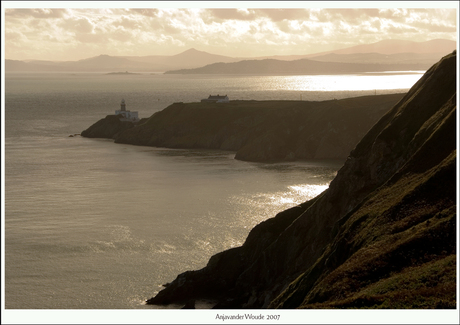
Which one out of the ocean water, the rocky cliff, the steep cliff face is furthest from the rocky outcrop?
the steep cliff face

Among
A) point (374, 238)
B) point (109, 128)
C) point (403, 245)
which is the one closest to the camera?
point (403, 245)

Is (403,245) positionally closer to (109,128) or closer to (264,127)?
(264,127)

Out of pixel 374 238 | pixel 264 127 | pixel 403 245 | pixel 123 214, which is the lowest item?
pixel 123 214

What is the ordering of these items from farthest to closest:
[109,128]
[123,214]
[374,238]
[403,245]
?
[109,128] < [123,214] < [374,238] < [403,245]

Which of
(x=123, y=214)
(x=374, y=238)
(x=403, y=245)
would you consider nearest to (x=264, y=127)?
(x=123, y=214)

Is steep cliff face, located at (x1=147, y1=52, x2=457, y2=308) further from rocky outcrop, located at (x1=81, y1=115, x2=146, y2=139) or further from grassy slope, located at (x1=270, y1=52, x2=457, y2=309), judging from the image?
rocky outcrop, located at (x1=81, y1=115, x2=146, y2=139)

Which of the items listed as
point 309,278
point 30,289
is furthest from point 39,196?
point 309,278
